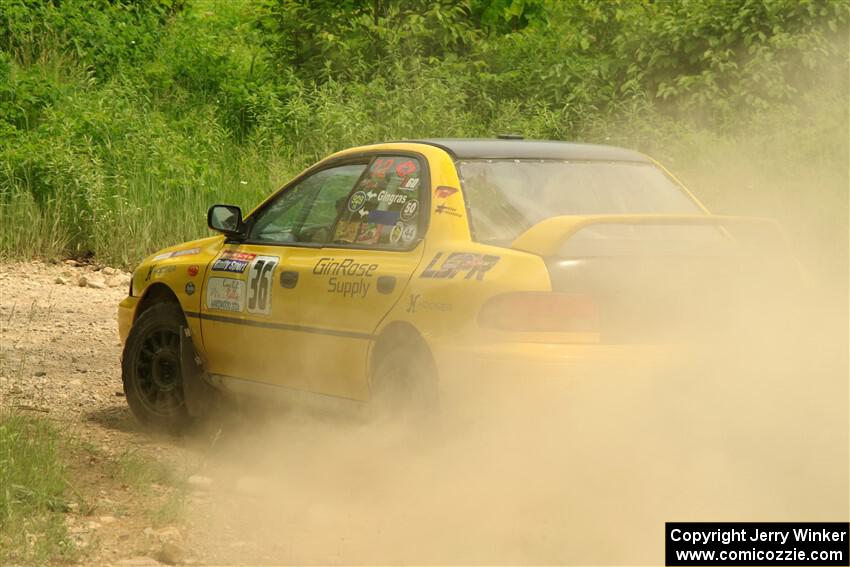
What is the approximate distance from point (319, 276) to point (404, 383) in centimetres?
88

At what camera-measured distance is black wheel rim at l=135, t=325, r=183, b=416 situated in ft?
25.0

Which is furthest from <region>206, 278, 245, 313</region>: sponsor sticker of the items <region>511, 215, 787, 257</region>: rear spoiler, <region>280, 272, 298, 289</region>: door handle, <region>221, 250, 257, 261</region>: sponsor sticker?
<region>511, 215, 787, 257</region>: rear spoiler

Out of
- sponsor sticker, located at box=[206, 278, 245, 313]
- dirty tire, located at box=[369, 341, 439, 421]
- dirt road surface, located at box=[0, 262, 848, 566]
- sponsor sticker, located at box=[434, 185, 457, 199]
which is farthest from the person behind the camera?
sponsor sticker, located at box=[206, 278, 245, 313]

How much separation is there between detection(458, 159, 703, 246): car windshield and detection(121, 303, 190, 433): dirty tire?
2155mm

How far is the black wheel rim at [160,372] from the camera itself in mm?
7609

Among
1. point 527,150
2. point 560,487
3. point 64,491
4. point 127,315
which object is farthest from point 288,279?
point 560,487

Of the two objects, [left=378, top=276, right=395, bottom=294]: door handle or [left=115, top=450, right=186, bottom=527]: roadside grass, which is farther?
[left=378, top=276, right=395, bottom=294]: door handle

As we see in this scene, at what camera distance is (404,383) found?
233 inches

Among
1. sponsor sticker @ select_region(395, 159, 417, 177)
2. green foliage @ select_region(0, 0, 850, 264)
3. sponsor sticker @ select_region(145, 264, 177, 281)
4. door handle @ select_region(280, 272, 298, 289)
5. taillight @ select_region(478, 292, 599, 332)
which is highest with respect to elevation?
green foliage @ select_region(0, 0, 850, 264)

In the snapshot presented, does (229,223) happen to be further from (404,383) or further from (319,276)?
(404,383)

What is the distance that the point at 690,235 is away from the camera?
19.6ft

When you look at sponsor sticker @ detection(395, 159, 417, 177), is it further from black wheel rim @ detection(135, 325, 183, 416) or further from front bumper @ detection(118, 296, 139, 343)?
front bumper @ detection(118, 296, 139, 343)

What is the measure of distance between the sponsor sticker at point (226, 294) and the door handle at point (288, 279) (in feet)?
1.21

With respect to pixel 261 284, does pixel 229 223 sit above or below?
above
